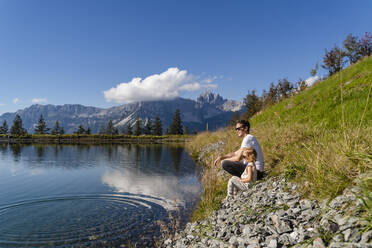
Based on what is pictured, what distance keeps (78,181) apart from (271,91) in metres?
32.8

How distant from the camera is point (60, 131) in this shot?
80625 mm

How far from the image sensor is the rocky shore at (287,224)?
2.45 meters

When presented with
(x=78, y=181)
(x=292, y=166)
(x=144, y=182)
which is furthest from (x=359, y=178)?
(x=78, y=181)

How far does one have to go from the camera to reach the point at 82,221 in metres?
6.68

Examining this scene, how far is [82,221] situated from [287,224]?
5.98 metres

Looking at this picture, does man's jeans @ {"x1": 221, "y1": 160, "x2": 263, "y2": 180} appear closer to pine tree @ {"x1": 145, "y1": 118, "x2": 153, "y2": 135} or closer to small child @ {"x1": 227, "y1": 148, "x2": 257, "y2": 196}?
small child @ {"x1": 227, "y1": 148, "x2": 257, "y2": 196}

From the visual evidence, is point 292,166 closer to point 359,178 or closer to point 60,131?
point 359,178

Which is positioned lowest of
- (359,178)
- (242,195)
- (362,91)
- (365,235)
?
(242,195)

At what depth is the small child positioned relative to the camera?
5.80 metres

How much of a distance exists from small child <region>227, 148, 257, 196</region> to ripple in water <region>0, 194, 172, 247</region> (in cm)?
202

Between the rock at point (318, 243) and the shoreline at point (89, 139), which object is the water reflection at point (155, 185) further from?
the shoreline at point (89, 139)

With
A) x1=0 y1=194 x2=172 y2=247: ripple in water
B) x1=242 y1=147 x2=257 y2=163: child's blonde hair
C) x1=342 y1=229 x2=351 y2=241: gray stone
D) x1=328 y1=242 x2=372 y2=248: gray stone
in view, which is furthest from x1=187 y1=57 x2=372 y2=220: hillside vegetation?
x1=0 y1=194 x2=172 y2=247: ripple in water

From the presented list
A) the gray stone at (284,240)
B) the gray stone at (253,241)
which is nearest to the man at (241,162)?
the gray stone at (253,241)

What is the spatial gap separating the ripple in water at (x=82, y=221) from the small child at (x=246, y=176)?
2021mm
